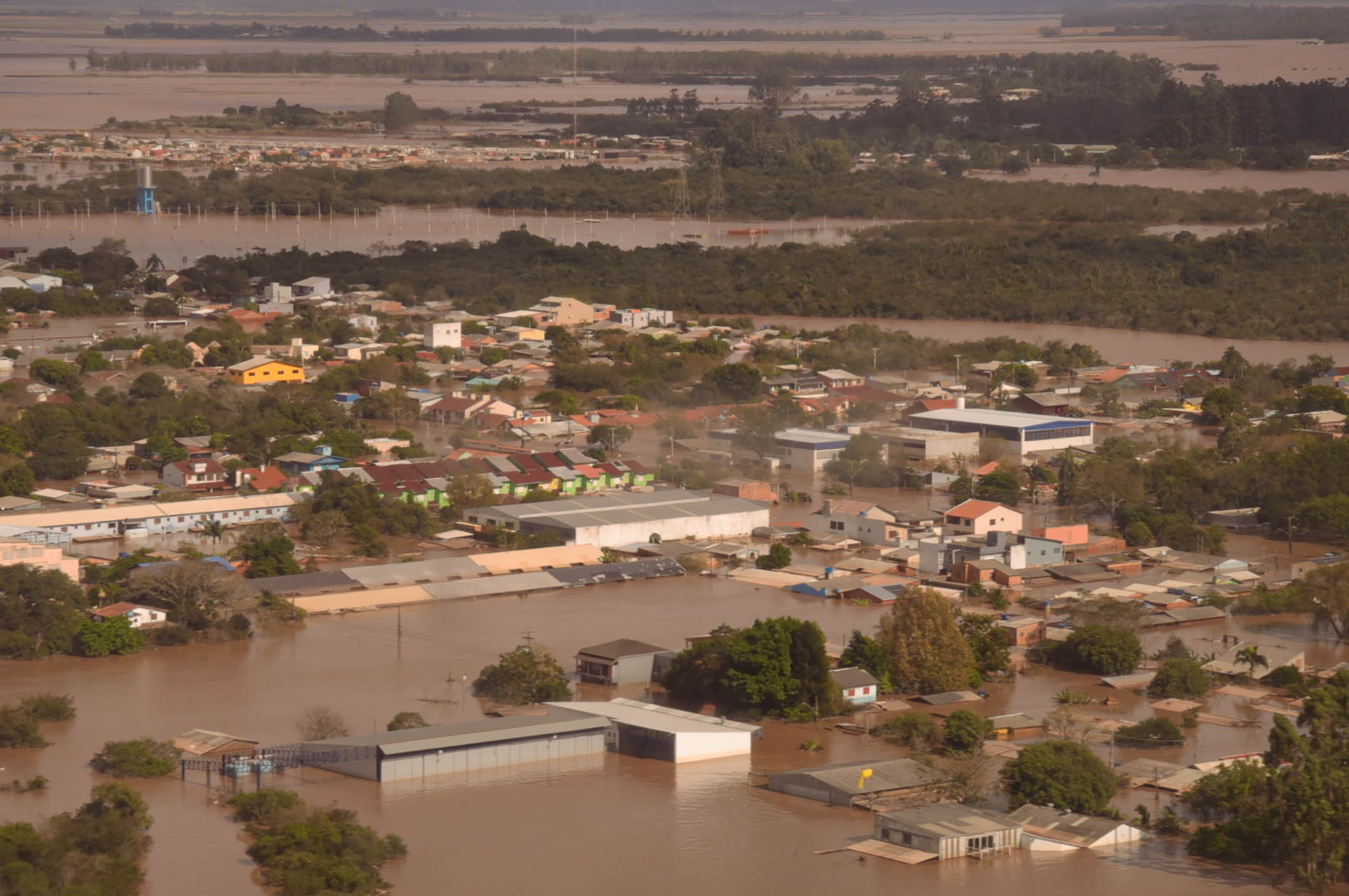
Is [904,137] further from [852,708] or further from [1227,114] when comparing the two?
A: [852,708]

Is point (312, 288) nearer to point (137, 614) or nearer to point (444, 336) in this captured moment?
point (444, 336)

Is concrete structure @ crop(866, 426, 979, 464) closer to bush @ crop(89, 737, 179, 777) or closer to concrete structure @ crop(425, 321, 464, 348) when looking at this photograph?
concrete structure @ crop(425, 321, 464, 348)

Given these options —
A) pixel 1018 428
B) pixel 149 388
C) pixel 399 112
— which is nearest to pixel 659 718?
pixel 1018 428

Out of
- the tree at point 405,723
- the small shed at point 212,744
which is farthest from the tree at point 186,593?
the tree at point 405,723

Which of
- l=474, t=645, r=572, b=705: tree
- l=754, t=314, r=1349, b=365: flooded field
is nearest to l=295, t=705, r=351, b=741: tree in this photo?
l=474, t=645, r=572, b=705: tree

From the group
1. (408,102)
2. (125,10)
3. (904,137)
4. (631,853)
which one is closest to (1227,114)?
(904,137)

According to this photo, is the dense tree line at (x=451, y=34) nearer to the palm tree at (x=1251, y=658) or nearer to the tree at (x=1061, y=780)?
the palm tree at (x=1251, y=658)
